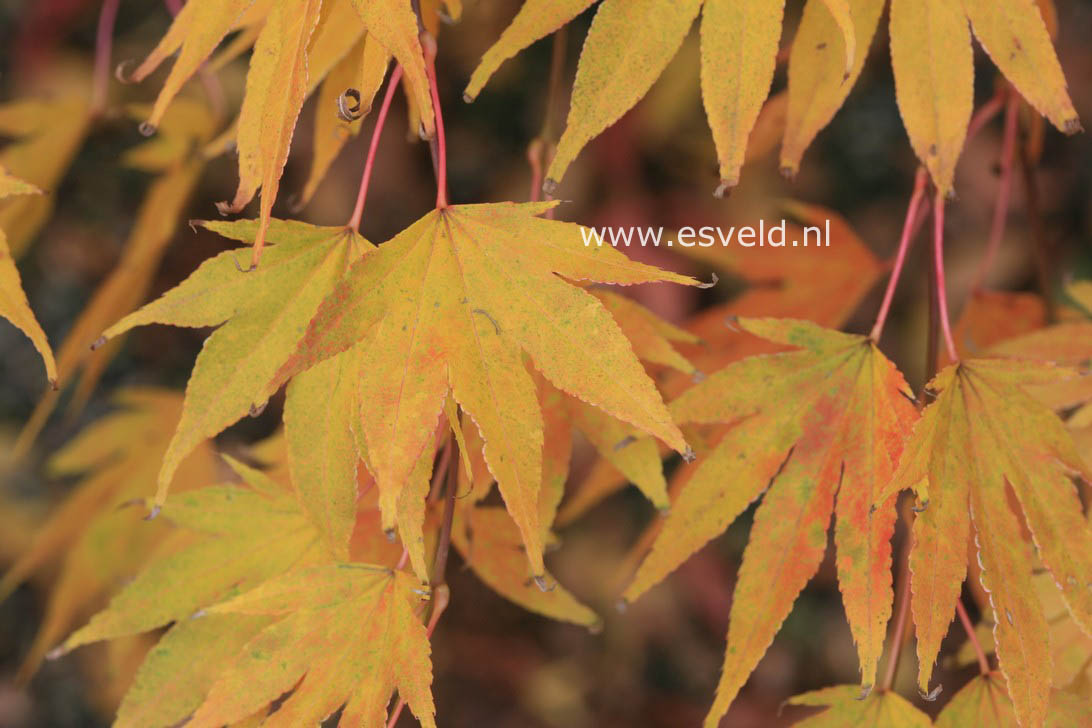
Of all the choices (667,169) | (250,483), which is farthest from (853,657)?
(250,483)

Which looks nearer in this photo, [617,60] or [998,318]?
[617,60]

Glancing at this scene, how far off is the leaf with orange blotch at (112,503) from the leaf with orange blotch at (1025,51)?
0.59 meters

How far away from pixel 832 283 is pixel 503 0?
417mm

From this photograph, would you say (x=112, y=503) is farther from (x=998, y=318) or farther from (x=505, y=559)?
(x=998, y=318)

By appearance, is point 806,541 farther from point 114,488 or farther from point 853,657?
point 853,657

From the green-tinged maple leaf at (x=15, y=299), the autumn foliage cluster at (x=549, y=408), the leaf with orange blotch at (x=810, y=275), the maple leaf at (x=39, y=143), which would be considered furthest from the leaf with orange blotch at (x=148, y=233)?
the leaf with orange blotch at (x=810, y=275)

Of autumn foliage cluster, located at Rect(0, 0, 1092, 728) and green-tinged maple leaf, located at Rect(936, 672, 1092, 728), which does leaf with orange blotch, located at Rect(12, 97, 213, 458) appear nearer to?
autumn foliage cluster, located at Rect(0, 0, 1092, 728)

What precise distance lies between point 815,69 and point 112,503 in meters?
0.61

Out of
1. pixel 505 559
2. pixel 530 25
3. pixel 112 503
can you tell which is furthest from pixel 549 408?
pixel 112 503

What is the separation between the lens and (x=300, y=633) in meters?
0.44

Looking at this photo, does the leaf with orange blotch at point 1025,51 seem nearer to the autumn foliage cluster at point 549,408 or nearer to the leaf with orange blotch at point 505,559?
the autumn foliage cluster at point 549,408

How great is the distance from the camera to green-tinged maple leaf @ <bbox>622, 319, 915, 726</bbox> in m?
0.43

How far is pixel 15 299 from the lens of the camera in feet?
1.36

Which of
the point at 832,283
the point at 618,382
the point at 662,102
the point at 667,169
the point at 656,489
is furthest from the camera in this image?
→ the point at 667,169
